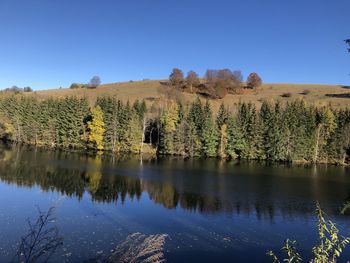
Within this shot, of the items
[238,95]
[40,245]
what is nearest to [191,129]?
[238,95]

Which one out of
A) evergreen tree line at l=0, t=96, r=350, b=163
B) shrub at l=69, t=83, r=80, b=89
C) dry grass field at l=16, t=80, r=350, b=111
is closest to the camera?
evergreen tree line at l=0, t=96, r=350, b=163

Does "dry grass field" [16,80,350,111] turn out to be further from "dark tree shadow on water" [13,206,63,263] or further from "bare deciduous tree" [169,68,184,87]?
"dark tree shadow on water" [13,206,63,263]

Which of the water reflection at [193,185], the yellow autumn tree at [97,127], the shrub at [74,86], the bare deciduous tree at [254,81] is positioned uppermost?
the bare deciduous tree at [254,81]

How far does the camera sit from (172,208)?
35.9m

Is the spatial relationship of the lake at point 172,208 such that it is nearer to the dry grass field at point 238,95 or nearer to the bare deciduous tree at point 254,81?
the dry grass field at point 238,95

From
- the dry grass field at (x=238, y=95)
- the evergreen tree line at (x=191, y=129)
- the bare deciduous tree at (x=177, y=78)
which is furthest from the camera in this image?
the bare deciduous tree at (x=177, y=78)

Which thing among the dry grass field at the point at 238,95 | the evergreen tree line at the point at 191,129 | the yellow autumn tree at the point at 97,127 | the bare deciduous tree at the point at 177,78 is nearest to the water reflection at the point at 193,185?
the evergreen tree line at the point at 191,129

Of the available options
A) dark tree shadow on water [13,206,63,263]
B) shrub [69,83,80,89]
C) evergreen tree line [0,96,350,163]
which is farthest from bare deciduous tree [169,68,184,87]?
dark tree shadow on water [13,206,63,263]

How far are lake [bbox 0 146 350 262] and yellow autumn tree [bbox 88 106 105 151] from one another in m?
35.8

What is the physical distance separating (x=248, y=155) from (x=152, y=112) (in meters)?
32.8

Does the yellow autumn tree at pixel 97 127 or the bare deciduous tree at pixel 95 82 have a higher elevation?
the bare deciduous tree at pixel 95 82

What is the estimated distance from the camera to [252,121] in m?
92.2

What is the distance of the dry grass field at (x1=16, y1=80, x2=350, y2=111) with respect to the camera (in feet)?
423

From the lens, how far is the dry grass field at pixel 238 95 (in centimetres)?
12900
